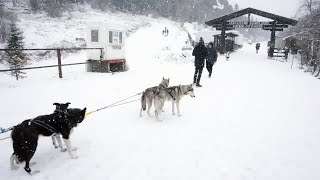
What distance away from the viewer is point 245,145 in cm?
500

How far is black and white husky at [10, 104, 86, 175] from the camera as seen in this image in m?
3.54

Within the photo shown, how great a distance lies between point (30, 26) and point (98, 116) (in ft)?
107

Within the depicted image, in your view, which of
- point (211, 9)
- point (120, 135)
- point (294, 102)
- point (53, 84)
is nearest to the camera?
point (120, 135)

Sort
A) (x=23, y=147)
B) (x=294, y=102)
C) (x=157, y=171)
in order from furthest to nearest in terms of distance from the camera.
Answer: (x=294, y=102)
(x=157, y=171)
(x=23, y=147)

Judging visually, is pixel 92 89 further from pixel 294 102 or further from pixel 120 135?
pixel 294 102

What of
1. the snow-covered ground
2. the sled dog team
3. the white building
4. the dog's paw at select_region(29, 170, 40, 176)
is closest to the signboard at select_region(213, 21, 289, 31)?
the white building

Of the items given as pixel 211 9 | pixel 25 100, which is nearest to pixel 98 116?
pixel 25 100

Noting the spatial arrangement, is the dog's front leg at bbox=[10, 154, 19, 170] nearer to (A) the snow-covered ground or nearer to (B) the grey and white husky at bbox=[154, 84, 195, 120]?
(A) the snow-covered ground

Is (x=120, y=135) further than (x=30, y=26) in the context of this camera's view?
No

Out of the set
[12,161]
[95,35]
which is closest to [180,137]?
[12,161]

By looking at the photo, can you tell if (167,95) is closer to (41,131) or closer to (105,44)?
(41,131)

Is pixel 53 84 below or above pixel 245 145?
above

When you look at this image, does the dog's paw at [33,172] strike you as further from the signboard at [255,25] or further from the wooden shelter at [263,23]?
the signboard at [255,25]

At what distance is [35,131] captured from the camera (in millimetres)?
3709
